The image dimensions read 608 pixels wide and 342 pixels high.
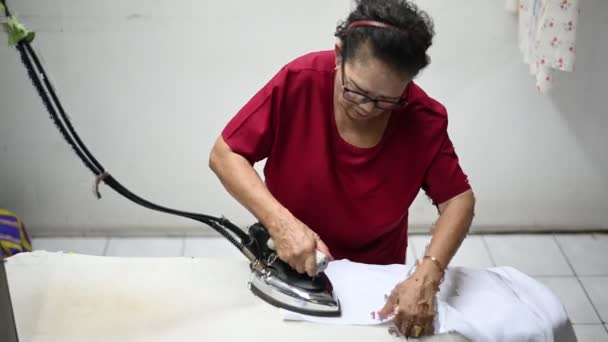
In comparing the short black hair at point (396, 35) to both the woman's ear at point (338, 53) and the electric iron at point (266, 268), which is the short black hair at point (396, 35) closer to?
the woman's ear at point (338, 53)

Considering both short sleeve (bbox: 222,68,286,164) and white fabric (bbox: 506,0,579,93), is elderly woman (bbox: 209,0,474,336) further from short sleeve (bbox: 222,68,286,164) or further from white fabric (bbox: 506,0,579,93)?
white fabric (bbox: 506,0,579,93)

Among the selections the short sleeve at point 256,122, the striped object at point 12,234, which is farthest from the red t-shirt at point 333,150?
the striped object at point 12,234

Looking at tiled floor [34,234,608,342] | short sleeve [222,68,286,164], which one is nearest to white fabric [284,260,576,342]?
short sleeve [222,68,286,164]

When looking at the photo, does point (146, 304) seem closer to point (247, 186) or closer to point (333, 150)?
point (247, 186)

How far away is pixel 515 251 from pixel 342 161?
5.73 feet

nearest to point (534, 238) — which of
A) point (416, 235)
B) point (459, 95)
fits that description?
point (416, 235)

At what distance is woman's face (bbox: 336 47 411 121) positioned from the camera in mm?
1227

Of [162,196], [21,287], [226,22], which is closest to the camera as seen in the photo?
[21,287]

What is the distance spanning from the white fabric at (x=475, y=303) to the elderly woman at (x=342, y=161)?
0.16 feet

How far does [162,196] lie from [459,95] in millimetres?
1309

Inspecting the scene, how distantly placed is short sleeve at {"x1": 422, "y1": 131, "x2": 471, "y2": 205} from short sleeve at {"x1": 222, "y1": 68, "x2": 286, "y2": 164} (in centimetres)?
36

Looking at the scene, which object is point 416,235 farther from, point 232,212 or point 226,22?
point 226,22

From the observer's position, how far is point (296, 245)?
1.26 metres

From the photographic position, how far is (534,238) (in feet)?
9.82
